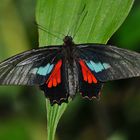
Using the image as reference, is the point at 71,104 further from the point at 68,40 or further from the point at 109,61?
the point at 68,40

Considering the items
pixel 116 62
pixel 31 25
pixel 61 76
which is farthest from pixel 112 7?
pixel 31 25

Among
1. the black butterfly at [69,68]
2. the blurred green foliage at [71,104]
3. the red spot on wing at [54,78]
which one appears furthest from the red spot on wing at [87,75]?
the blurred green foliage at [71,104]

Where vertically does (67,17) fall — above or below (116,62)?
above

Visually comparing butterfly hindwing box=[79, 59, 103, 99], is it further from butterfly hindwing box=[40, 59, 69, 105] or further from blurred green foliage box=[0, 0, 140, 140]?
blurred green foliage box=[0, 0, 140, 140]

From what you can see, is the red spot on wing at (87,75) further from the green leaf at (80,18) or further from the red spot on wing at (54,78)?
the green leaf at (80,18)

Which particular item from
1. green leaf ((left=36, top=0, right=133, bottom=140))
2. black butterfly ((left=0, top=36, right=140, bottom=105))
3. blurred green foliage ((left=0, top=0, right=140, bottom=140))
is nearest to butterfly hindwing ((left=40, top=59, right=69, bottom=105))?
black butterfly ((left=0, top=36, right=140, bottom=105))

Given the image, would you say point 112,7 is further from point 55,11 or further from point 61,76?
point 61,76

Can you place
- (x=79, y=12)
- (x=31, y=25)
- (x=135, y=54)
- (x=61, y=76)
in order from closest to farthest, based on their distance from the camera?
(x=79, y=12), (x=135, y=54), (x=61, y=76), (x=31, y=25)
